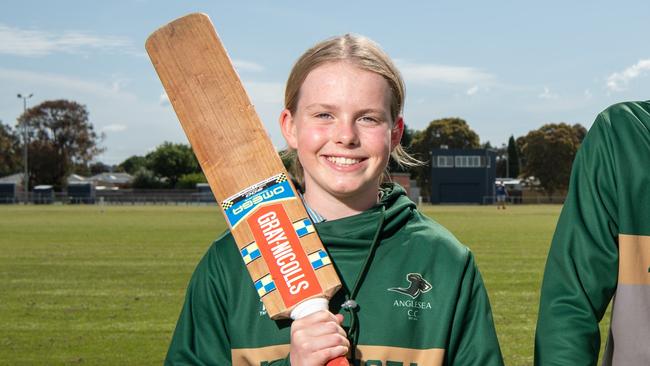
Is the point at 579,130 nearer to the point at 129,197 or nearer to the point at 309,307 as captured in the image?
the point at 129,197

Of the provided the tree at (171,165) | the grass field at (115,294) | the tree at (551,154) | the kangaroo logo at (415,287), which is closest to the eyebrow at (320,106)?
the kangaroo logo at (415,287)

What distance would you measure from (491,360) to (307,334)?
471 millimetres

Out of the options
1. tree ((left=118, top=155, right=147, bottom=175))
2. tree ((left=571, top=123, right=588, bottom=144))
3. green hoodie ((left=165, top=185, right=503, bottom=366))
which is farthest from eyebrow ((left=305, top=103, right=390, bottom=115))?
tree ((left=118, top=155, right=147, bottom=175))

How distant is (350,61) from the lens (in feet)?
7.20

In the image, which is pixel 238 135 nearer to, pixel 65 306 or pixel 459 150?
pixel 65 306

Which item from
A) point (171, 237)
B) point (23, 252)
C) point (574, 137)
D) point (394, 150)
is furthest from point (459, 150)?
point (394, 150)

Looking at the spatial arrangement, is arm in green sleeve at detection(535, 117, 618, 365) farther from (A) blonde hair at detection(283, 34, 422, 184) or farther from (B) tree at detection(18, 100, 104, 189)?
(B) tree at detection(18, 100, 104, 189)

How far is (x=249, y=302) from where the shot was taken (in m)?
2.17

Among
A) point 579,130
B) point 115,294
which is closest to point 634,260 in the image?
point 115,294

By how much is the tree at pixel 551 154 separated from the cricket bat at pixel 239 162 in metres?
64.4

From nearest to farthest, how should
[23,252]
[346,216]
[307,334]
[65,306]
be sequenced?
1. [307,334]
2. [346,216]
3. [65,306]
4. [23,252]

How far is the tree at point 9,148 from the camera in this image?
7523 cm

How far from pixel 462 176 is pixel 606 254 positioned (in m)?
62.0

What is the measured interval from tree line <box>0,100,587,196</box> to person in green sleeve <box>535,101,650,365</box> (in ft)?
212
